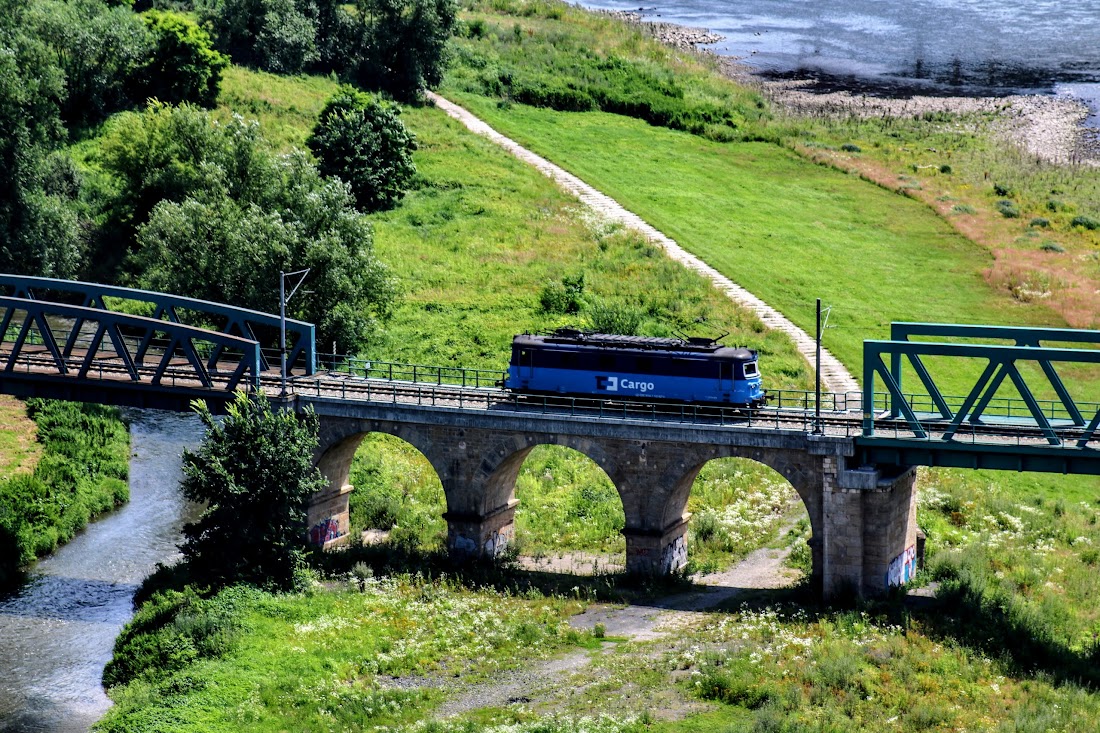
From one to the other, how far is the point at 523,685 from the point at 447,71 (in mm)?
93065

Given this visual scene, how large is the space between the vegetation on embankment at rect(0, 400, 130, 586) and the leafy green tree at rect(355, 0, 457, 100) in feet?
170

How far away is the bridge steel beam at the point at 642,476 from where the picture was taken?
6688 centimetres

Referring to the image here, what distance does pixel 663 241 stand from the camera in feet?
372

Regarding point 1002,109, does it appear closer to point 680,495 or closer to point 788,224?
point 788,224

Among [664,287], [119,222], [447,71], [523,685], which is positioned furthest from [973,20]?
[523,685]

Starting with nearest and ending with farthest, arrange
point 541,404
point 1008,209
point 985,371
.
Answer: point 985,371 → point 541,404 → point 1008,209

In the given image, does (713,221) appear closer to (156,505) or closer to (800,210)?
(800,210)

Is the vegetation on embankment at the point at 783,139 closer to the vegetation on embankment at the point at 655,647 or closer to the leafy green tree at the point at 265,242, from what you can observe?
the vegetation on embankment at the point at 655,647

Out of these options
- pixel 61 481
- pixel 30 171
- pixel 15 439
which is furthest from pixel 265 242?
pixel 30 171

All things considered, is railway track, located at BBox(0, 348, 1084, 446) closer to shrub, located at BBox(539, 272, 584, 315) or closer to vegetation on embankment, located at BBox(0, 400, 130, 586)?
vegetation on embankment, located at BBox(0, 400, 130, 586)

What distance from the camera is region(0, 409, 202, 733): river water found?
61688 mm

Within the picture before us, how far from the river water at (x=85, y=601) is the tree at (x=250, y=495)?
5.01 meters

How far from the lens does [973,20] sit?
19738 cm

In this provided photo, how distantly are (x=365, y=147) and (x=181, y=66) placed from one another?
17629 mm
